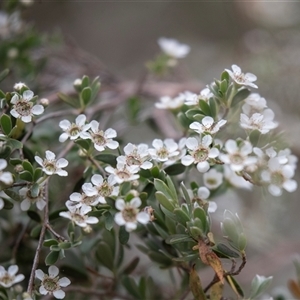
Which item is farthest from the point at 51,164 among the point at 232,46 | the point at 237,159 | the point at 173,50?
the point at 232,46

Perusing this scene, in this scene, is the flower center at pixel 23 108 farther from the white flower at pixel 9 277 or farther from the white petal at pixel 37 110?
the white flower at pixel 9 277

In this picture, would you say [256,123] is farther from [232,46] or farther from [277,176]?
[232,46]

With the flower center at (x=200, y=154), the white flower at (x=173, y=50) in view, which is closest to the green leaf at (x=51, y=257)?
the flower center at (x=200, y=154)

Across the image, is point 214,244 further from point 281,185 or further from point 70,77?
point 70,77

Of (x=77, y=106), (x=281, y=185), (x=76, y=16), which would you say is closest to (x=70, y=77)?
(x=77, y=106)

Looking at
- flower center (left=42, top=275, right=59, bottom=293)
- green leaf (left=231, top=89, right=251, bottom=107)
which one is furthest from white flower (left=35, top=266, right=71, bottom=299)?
green leaf (left=231, top=89, right=251, bottom=107)

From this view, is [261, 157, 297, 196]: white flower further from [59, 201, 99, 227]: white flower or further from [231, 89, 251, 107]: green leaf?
[59, 201, 99, 227]: white flower
